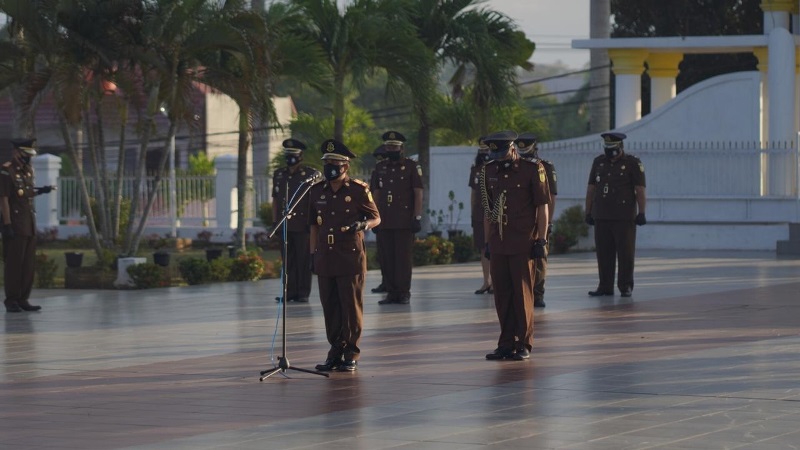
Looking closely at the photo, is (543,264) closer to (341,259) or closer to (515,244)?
(515,244)

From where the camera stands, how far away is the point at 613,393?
407 inches

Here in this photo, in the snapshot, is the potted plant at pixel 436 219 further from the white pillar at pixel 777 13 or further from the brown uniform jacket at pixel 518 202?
the brown uniform jacket at pixel 518 202

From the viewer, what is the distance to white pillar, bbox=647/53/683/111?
109 feet

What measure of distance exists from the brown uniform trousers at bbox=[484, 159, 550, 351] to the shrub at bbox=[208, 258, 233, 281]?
32.0 ft

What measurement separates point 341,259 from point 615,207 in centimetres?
683

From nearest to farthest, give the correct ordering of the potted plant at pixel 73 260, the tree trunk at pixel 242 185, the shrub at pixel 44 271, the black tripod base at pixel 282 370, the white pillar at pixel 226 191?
1. the black tripod base at pixel 282 370
2. the shrub at pixel 44 271
3. the potted plant at pixel 73 260
4. the tree trunk at pixel 242 185
5. the white pillar at pixel 226 191

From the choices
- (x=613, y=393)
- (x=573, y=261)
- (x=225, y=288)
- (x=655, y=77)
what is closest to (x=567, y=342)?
(x=613, y=393)

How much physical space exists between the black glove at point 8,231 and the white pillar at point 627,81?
17.2 meters

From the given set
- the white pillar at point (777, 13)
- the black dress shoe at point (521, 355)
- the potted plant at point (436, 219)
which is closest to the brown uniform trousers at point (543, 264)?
the black dress shoe at point (521, 355)

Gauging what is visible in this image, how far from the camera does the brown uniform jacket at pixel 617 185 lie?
1764cm

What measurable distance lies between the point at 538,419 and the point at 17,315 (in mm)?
9272

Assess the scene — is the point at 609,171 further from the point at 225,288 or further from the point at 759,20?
the point at 759,20

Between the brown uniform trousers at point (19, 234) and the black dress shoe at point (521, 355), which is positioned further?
the brown uniform trousers at point (19, 234)

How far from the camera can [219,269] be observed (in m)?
21.6
